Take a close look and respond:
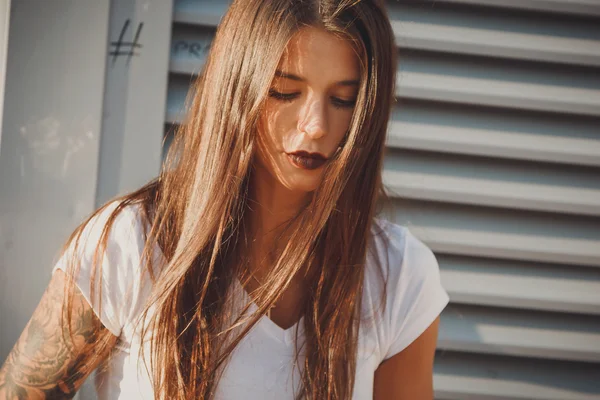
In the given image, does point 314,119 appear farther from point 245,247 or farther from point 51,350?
point 51,350

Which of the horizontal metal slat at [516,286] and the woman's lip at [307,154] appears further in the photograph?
the horizontal metal slat at [516,286]

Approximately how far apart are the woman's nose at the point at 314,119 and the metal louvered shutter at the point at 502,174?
721mm

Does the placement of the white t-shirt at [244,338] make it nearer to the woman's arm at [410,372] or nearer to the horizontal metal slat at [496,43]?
the woman's arm at [410,372]

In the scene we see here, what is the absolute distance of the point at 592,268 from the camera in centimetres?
232

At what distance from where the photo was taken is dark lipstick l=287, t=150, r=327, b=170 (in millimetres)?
1592

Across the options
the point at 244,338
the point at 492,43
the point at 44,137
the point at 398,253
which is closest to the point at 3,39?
the point at 44,137

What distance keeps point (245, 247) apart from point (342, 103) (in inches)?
21.8

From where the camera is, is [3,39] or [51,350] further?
[3,39]

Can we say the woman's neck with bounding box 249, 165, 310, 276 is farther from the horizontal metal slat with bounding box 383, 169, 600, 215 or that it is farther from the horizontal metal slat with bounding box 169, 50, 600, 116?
the horizontal metal slat with bounding box 169, 50, 600, 116

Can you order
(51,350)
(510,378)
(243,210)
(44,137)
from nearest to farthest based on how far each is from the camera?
(51,350) < (243,210) < (44,137) < (510,378)

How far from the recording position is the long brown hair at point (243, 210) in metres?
1.57

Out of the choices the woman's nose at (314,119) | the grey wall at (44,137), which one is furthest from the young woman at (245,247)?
the grey wall at (44,137)

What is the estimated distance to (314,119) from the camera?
5.03 ft

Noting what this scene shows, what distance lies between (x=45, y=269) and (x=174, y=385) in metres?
0.74
